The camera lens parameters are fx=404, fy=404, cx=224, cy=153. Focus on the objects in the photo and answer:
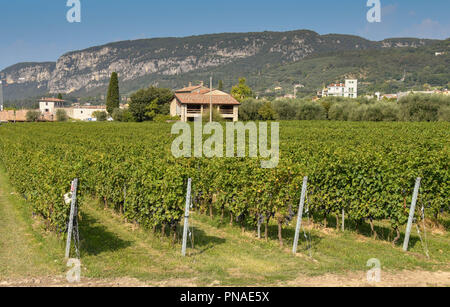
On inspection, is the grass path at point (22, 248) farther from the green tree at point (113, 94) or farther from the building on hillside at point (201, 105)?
the green tree at point (113, 94)

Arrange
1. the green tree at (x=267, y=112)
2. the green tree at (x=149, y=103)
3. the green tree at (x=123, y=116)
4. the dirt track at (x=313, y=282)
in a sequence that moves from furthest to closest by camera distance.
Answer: the green tree at (x=123, y=116)
the green tree at (x=149, y=103)
the green tree at (x=267, y=112)
the dirt track at (x=313, y=282)

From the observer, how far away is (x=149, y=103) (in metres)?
85.2

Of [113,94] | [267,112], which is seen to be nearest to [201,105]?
[267,112]

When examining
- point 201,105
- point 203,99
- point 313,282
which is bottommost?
point 313,282

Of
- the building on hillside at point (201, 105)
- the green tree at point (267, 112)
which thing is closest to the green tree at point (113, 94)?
the building on hillside at point (201, 105)

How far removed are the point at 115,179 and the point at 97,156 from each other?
2577mm

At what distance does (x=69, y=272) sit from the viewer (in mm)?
8266

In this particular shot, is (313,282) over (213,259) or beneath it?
over

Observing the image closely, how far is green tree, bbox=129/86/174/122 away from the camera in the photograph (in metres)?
84.6

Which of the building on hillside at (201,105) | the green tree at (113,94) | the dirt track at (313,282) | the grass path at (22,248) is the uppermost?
the green tree at (113,94)

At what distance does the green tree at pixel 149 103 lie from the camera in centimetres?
8456

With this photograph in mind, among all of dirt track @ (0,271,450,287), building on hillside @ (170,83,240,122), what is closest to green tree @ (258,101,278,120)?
building on hillside @ (170,83,240,122)

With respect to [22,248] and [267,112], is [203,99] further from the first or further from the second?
[22,248]
